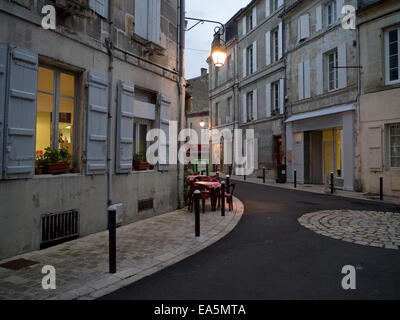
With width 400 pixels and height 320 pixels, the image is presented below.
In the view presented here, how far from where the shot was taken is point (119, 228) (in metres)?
6.26

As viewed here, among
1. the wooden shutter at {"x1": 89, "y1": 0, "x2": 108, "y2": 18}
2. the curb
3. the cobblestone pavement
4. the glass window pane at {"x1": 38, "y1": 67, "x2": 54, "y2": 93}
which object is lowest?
the curb

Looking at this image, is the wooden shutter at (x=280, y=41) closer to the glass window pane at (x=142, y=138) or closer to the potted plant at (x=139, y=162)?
the glass window pane at (x=142, y=138)

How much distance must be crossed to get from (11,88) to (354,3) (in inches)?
545

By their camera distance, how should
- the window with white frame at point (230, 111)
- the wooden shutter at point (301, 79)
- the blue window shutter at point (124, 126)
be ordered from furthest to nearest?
the window with white frame at point (230, 111) → the wooden shutter at point (301, 79) → the blue window shutter at point (124, 126)

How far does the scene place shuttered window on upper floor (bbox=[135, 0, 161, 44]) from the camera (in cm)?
708

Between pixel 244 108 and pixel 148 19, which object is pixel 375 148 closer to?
pixel 148 19

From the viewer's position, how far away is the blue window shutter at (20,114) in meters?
4.38

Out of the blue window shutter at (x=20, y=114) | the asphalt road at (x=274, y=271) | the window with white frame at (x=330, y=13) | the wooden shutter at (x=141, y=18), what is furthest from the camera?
the window with white frame at (x=330, y=13)

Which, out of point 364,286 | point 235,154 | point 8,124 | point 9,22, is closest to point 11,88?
point 8,124

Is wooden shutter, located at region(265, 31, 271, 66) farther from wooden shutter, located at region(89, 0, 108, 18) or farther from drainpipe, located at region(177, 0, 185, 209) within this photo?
wooden shutter, located at region(89, 0, 108, 18)

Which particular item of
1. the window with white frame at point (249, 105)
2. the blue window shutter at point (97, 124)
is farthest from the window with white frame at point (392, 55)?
the blue window shutter at point (97, 124)

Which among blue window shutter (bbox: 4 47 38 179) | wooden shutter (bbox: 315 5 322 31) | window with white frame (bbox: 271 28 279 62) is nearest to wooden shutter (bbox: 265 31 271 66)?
window with white frame (bbox: 271 28 279 62)

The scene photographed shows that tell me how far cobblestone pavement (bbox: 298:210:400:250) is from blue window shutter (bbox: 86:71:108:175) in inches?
179

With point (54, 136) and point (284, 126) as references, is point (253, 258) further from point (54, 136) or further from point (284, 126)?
point (284, 126)
